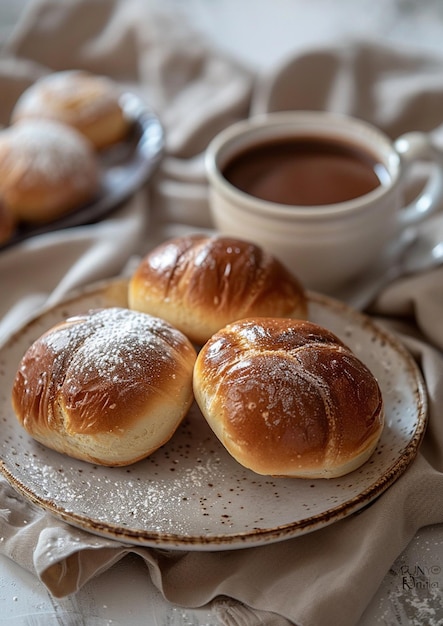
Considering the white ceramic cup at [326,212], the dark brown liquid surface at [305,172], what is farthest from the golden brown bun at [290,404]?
the dark brown liquid surface at [305,172]

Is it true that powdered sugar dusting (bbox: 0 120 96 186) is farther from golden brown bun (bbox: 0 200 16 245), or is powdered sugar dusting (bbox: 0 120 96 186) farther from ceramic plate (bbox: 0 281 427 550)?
ceramic plate (bbox: 0 281 427 550)

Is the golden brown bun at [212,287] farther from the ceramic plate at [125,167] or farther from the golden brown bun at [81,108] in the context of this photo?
the golden brown bun at [81,108]

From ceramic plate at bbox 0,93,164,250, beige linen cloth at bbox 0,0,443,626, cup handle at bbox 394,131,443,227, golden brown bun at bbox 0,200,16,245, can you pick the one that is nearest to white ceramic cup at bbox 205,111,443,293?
cup handle at bbox 394,131,443,227

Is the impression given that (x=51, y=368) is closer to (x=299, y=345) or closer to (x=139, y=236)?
(x=299, y=345)

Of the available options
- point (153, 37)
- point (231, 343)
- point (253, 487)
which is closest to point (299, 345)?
point (231, 343)

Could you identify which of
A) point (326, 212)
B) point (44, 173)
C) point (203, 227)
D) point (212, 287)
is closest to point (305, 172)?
point (326, 212)

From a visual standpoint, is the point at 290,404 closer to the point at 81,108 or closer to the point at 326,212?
the point at 326,212

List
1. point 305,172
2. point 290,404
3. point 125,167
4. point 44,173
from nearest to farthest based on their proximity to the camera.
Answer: point 290,404 → point 305,172 → point 44,173 → point 125,167
